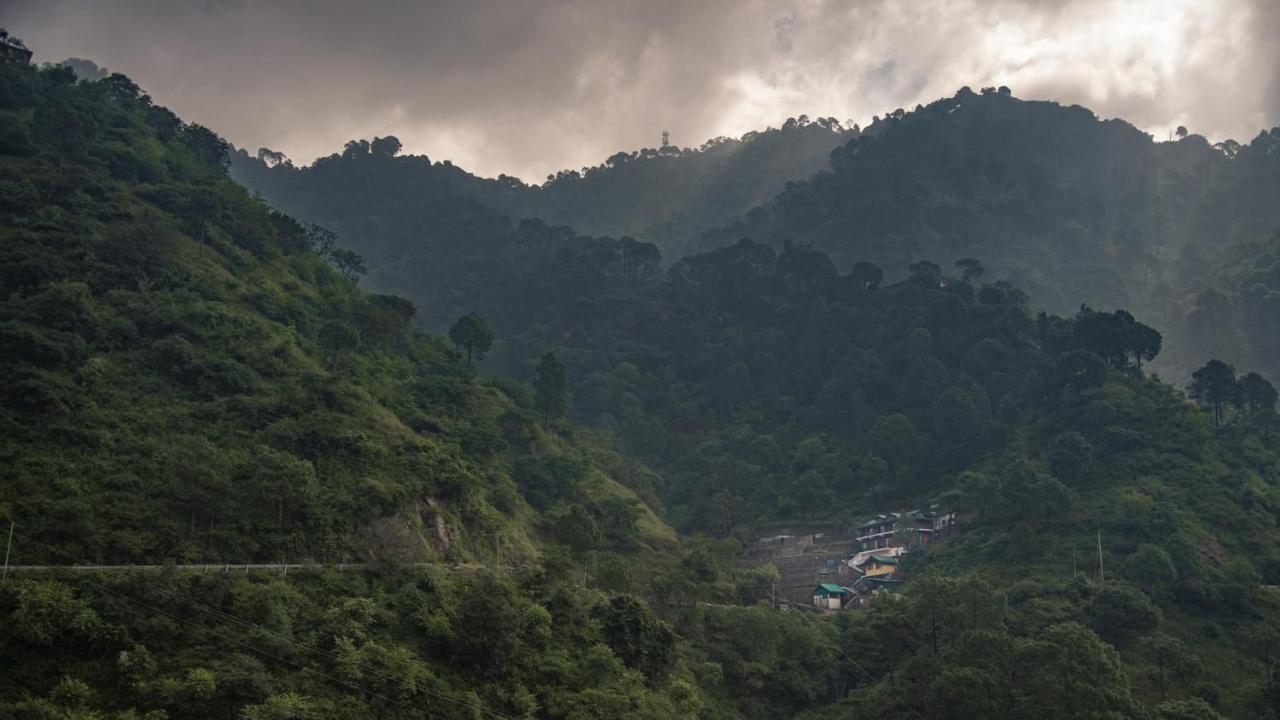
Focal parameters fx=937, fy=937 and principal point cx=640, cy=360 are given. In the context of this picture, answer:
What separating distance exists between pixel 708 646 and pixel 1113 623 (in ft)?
74.6

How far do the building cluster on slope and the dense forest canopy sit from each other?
236 centimetres

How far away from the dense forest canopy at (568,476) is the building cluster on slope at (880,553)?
2355 mm

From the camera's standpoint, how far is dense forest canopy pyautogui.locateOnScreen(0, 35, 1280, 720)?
116ft

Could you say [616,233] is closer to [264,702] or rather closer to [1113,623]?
[1113,623]

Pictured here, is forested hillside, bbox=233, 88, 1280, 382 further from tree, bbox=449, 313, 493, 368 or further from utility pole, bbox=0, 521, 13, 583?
utility pole, bbox=0, 521, 13, 583

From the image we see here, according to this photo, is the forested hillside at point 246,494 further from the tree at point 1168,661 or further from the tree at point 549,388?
the tree at point 1168,661

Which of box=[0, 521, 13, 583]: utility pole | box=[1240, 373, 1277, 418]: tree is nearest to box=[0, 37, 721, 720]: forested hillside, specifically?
box=[0, 521, 13, 583]: utility pole

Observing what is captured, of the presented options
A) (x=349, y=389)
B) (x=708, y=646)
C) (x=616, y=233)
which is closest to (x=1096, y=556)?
(x=708, y=646)

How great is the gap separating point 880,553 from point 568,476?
26.4 metres

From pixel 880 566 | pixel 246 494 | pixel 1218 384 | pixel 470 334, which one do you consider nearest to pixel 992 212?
pixel 1218 384

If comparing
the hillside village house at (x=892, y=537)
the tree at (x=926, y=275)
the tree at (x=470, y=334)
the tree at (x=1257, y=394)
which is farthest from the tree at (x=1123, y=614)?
the tree at (x=926, y=275)

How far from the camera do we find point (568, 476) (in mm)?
68500

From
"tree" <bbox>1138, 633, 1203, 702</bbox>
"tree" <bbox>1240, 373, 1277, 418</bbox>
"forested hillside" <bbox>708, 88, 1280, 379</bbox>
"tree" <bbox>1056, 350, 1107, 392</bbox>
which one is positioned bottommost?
"tree" <bbox>1138, 633, 1203, 702</bbox>

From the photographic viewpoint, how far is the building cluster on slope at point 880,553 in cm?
6800
